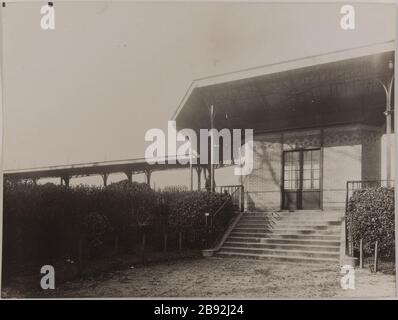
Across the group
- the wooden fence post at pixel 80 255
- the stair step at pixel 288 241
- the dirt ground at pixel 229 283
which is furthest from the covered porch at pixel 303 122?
the wooden fence post at pixel 80 255

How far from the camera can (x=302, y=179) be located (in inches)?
602

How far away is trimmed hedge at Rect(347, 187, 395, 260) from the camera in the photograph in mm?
10039

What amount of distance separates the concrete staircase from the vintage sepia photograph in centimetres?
5

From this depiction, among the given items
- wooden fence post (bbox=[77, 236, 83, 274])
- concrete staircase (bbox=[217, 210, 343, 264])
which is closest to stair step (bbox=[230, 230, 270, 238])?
concrete staircase (bbox=[217, 210, 343, 264])

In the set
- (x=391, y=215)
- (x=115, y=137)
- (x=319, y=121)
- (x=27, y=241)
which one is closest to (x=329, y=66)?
(x=319, y=121)

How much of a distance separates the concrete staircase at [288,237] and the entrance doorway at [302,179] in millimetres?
980

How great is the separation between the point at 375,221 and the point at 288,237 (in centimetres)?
280

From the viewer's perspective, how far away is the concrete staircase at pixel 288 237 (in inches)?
451

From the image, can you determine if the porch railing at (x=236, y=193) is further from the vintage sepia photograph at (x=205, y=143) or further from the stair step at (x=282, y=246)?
the stair step at (x=282, y=246)

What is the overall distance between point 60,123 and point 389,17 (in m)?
8.05

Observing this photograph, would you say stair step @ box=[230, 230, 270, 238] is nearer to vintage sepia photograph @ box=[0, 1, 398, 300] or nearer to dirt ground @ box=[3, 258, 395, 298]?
vintage sepia photograph @ box=[0, 1, 398, 300]

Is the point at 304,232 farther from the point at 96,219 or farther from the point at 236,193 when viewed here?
the point at 96,219

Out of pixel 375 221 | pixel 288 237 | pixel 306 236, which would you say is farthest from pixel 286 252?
pixel 375 221
